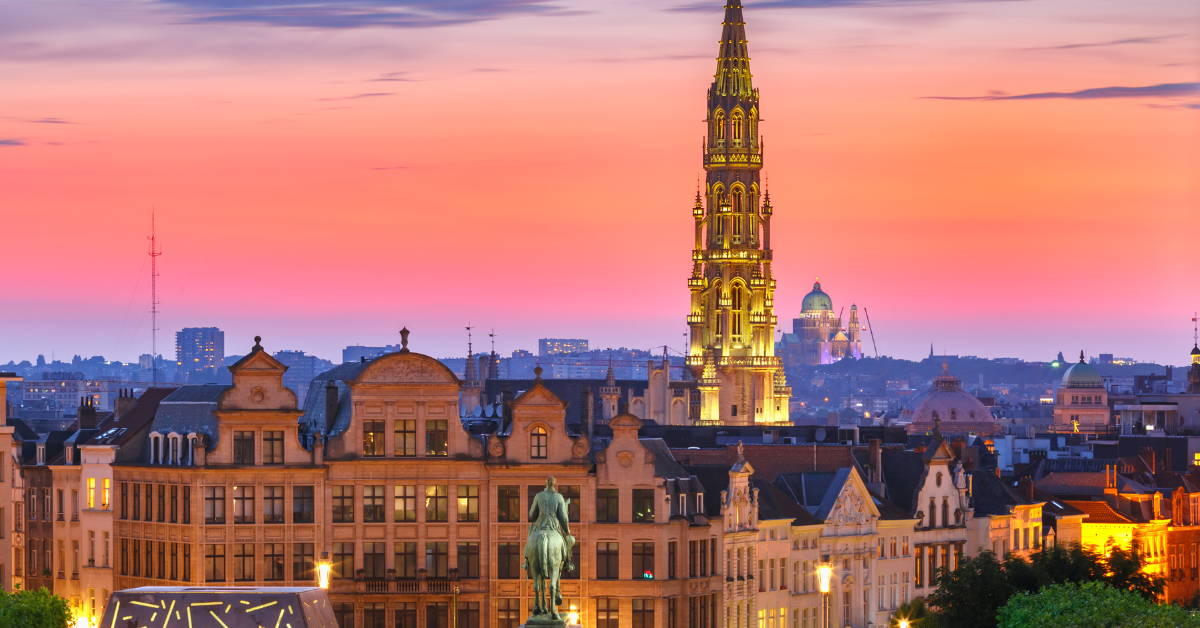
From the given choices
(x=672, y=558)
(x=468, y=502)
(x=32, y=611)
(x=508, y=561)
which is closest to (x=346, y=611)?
(x=468, y=502)

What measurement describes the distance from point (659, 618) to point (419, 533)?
545 inches

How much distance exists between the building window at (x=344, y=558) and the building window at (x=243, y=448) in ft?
21.9

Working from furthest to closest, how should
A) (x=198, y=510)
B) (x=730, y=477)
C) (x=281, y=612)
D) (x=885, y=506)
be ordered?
(x=885, y=506), (x=730, y=477), (x=198, y=510), (x=281, y=612)

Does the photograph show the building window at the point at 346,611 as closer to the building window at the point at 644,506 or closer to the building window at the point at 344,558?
the building window at the point at 344,558

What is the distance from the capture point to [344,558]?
446ft

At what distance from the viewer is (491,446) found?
13612cm

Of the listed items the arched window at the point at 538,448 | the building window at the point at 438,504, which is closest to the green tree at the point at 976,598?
the arched window at the point at 538,448

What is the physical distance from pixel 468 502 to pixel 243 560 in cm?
1251

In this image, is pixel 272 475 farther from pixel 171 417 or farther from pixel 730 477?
pixel 730 477

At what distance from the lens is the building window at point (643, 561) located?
136250mm

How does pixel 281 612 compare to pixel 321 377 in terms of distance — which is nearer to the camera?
pixel 281 612

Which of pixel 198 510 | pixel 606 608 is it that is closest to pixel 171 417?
pixel 198 510

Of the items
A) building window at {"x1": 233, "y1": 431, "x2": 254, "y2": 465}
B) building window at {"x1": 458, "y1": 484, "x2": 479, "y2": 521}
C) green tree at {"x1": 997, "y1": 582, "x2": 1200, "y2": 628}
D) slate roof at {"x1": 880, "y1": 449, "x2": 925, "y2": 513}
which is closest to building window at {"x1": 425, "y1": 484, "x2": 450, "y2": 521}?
building window at {"x1": 458, "y1": 484, "x2": 479, "y2": 521}

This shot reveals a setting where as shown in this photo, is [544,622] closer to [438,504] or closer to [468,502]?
[468,502]
